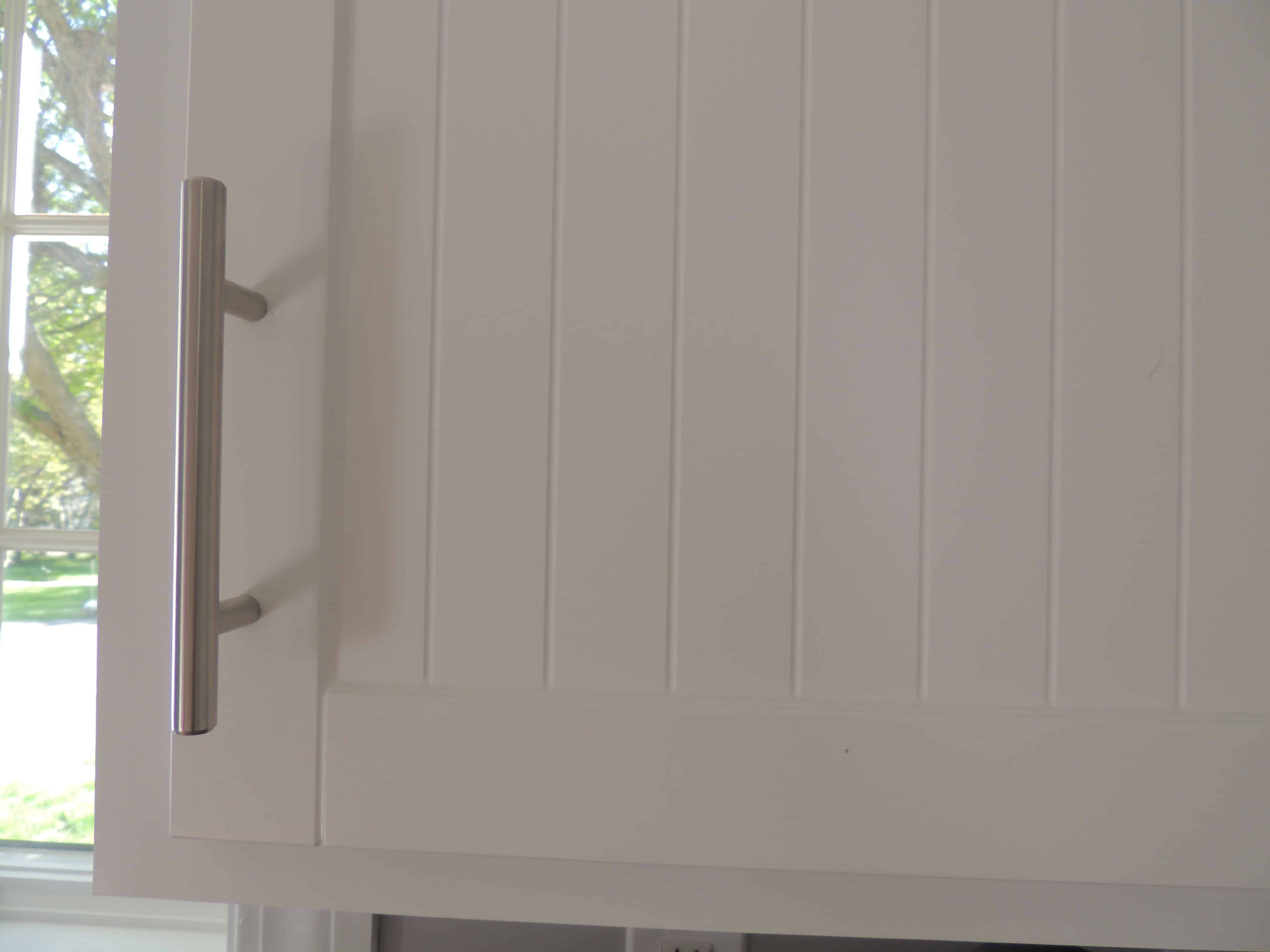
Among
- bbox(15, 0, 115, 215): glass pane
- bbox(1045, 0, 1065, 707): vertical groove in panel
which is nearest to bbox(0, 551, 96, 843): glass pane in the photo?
bbox(15, 0, 115, 215): glass pane

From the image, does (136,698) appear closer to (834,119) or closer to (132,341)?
(132,341)

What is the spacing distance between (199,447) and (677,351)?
0.29 m

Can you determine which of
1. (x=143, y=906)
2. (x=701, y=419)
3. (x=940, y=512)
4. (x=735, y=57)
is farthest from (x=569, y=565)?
(x=143, y=906)

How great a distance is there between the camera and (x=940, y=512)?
0.49m

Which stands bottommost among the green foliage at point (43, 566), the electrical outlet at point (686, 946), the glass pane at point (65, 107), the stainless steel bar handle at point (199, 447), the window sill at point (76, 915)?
the window sill at point (76, 915)

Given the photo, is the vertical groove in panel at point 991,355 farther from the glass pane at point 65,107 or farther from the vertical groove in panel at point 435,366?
the glass pane at point 65,107

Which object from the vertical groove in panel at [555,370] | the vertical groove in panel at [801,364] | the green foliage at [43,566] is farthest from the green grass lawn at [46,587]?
the vertical groove in panel at [801,364]

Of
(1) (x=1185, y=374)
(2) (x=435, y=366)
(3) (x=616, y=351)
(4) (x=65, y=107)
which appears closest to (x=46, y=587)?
(4) (x=65, y=107)

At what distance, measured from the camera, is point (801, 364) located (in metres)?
0.49

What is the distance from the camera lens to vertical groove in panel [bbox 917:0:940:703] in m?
0.49

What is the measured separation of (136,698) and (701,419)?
44 centimetres

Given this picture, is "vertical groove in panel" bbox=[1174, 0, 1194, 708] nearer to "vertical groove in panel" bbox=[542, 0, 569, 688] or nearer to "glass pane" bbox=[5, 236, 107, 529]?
"vertical groove in panel" bbox=[542, 0, 569, 688]

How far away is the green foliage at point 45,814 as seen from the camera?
0.83 meters

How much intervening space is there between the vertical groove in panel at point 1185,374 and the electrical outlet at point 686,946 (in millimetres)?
472
